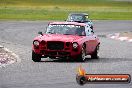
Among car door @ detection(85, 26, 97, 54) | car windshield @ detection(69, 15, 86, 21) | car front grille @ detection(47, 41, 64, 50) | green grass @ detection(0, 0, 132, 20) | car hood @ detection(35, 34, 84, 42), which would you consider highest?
car hood @ detection(35, 34, 84, 42)

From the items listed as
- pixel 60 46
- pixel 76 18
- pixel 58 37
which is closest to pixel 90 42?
pixel 58 37

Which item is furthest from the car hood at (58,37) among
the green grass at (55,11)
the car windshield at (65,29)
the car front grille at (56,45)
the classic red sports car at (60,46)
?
the green grass at (55,11)

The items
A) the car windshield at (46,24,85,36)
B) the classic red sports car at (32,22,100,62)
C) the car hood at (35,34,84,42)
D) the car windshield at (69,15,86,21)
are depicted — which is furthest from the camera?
the car windshield at (69,15,86,21)

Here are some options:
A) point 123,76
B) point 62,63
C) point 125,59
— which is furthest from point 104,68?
point 123,76

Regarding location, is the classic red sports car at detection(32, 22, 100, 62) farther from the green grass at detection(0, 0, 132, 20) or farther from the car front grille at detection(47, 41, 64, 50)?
the green grass at detection(0, 0, 132, 20)

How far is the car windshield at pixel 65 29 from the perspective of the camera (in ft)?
68.1

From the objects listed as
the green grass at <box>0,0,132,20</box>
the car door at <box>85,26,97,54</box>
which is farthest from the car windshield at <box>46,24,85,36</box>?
the green grass at <box>0,0,132,20</box>

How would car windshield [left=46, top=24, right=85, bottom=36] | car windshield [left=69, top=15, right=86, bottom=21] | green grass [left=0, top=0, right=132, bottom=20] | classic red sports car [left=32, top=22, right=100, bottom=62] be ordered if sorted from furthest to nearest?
green grass [left=0, top=0, right=132, bottom=20] → car windshield [left=69, top=15, right=86, bottom=21] → car windshield [left=46, top=24, right=85, bottom=36] → classic red sports car [left=32, top=22, right=100, bottom=62]

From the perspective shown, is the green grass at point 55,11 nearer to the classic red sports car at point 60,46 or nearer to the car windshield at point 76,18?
the car windshield at point 76,18

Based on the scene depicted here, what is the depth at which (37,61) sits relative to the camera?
19.7 metres

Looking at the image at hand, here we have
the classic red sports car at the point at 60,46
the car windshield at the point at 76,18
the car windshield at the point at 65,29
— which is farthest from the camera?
the car windshield at the point at 76,18

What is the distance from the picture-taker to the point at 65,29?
20875 millimetres

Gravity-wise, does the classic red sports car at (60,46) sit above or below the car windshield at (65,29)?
below

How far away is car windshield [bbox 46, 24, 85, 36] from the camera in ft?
68.1
